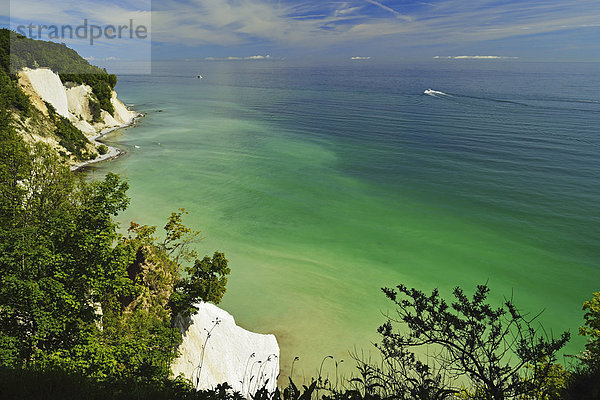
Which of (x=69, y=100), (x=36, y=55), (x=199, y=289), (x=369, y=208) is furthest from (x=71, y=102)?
(x=199, y=289)

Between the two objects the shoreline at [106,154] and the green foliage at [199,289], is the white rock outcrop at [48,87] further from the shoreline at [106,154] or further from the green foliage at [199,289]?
the green foliage at [199,289]

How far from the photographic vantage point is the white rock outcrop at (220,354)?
1636 centimetres

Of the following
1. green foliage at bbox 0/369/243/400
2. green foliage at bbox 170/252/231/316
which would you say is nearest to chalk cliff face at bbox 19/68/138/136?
green foliage at bbox 170/252/231/316

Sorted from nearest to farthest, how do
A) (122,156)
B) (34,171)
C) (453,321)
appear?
(453,321) < (34,171) < (122,156)

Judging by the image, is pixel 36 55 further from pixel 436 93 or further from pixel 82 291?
pixel 436 93

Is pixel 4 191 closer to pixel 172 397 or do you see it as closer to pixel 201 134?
pixel 172 397

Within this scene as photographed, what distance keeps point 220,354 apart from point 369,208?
2875 centimetres

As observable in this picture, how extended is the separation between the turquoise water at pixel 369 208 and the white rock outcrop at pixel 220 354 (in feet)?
8.53

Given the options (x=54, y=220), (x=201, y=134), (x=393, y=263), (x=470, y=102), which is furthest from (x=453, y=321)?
(x=470, y=102)

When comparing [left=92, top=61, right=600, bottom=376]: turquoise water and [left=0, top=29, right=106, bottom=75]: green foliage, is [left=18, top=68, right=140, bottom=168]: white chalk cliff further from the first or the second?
[left=92, top=61, right=600, bottom=376]: turquoise water

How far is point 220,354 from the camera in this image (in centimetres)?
1747

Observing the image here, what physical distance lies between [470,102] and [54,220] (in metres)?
115

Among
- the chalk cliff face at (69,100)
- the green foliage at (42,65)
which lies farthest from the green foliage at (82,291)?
the chalk cliff face at (69,100)

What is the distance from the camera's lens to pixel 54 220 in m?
14.1
